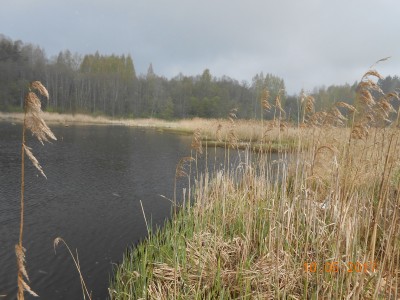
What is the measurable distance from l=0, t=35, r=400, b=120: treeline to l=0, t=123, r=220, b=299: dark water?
113ft

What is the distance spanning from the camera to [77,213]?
6.85m

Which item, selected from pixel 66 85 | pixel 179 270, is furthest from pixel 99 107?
pixel 179 270

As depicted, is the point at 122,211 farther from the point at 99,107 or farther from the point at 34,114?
the point at 99,107

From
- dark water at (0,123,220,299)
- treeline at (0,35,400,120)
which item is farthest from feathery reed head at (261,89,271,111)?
treeline at (0,35,400,120)

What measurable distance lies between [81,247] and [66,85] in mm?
52691

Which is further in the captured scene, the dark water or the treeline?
the treeline

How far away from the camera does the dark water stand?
173 inches

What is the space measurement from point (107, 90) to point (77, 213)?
5259 centimetres
